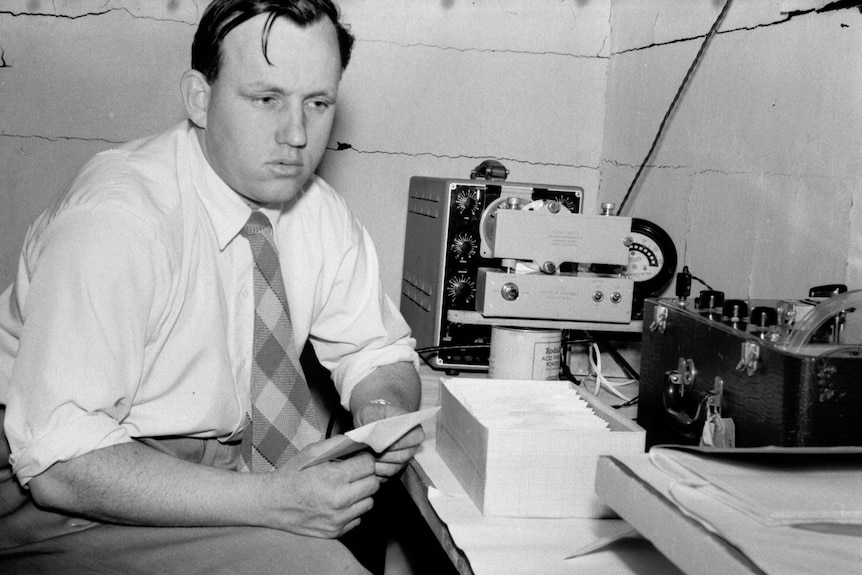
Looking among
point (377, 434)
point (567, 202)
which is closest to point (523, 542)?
point (377, 434)

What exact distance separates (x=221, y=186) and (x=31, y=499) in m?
0.59

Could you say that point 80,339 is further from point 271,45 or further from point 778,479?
point 778,479

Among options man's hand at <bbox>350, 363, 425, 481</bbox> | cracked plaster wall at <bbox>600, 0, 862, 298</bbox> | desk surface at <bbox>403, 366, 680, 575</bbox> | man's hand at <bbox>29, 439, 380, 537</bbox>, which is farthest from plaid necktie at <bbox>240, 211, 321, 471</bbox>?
cracked plaster wall at <bbox>600, 0, 862, 298</bbox>

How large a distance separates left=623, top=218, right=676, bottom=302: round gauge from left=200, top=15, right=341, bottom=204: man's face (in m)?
0.81

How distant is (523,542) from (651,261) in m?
1.08

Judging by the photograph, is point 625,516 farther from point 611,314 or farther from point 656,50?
point 656,50

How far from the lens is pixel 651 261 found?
2.07m

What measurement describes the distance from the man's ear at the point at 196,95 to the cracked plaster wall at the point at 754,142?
3.47 feet

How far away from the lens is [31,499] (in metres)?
1.36

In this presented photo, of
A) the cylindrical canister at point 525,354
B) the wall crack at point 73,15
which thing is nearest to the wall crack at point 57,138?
the wall crack at point 73,15

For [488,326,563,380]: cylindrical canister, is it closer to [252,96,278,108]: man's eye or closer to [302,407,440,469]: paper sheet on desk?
[302,407,440,469]: paper sheet on desk

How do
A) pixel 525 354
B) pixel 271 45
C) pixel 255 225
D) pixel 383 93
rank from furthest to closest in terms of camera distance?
pixel 383 93 < pixel 525 354 < pixel 255 225 < pixel 271 45

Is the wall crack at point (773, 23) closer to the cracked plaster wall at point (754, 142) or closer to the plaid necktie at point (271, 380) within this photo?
the cracked plaster wall at point (754, 142)

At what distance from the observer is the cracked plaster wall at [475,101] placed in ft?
6.52
